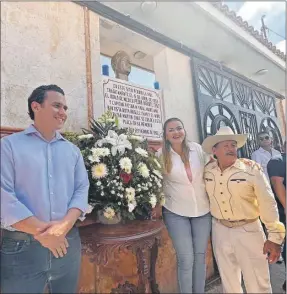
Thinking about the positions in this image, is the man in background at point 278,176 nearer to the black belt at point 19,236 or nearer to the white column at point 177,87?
the white column at point 177,87

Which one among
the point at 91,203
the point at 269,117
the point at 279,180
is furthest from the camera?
the point at 269,117

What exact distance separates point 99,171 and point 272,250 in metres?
1.18

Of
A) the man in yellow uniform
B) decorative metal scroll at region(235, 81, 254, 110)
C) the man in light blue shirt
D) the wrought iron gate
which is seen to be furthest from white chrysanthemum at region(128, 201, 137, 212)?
decorative metal scroll at region(235, 81, 254, 110)

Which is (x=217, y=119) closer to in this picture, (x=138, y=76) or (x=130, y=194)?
(x=138, y=76)

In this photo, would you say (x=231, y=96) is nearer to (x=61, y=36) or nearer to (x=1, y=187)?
(x=61, y=36)

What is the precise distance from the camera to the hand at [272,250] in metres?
1.42

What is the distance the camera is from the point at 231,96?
3695 millimetres

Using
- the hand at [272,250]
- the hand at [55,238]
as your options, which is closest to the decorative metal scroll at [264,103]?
the hand at [272,250]

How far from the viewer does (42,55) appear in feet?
5.81

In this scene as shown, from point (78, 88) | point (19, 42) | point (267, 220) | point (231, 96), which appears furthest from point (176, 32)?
point (267, 220)

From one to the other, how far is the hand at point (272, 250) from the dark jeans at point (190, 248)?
36 cm

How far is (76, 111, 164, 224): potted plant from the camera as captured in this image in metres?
1.42

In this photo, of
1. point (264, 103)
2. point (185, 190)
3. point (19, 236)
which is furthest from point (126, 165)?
point (264, 103)

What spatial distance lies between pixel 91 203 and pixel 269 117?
14.0 ft
